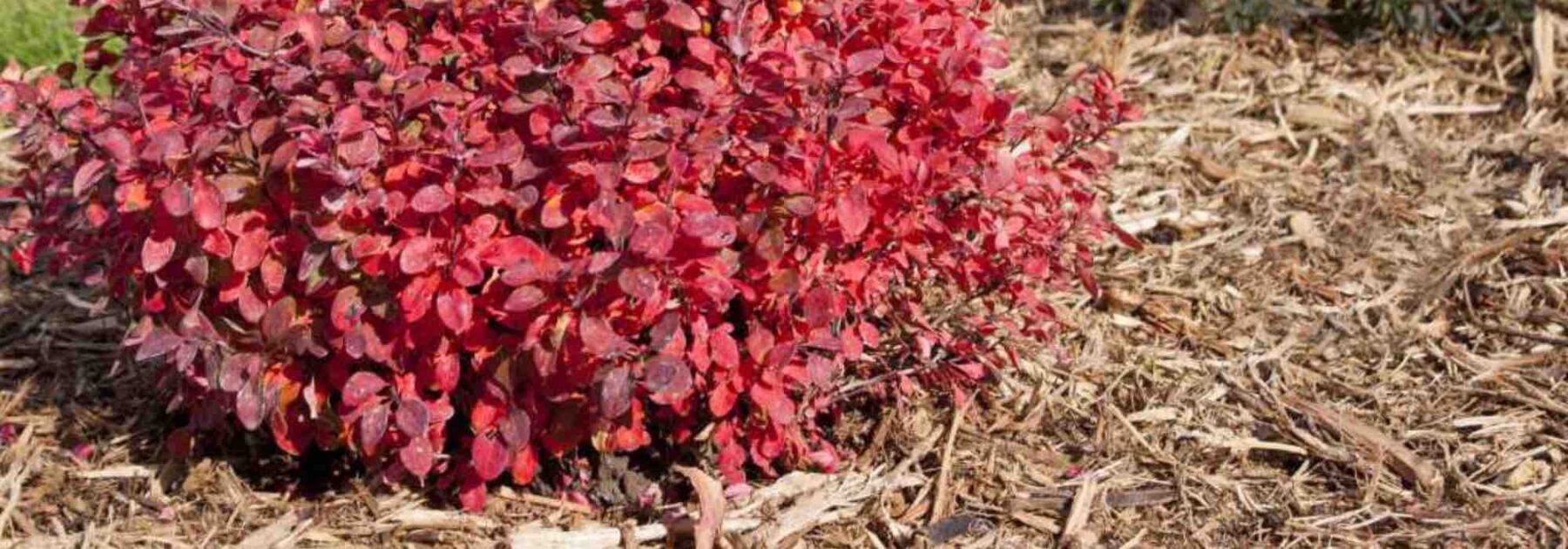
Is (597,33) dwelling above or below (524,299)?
above

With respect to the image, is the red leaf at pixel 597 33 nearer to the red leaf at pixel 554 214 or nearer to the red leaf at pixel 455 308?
the red leaf at pixel 554 214

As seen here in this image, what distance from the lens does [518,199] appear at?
7.02 ft

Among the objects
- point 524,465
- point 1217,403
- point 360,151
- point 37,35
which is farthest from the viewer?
point 37,35

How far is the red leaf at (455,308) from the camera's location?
217 cm

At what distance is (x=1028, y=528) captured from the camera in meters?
2.71

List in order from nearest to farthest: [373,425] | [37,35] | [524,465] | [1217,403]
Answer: [373,425] < [524,465] < [1217,403] < [37,35]

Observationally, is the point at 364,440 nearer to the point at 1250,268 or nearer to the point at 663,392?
the point at 663,392

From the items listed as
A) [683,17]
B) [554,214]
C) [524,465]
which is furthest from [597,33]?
[524,465]

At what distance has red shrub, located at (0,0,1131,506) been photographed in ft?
7.08

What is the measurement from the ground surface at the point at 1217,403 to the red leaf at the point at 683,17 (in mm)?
900

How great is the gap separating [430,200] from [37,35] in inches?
114

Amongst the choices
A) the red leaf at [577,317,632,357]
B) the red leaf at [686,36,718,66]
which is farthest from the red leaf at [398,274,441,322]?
the red leaf at [686,36,718,66]

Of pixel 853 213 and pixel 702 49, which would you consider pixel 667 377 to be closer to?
pixel 853 213

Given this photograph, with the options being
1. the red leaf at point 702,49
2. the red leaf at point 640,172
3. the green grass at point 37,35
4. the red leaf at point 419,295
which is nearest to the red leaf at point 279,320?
the red leaf at point 419,295
